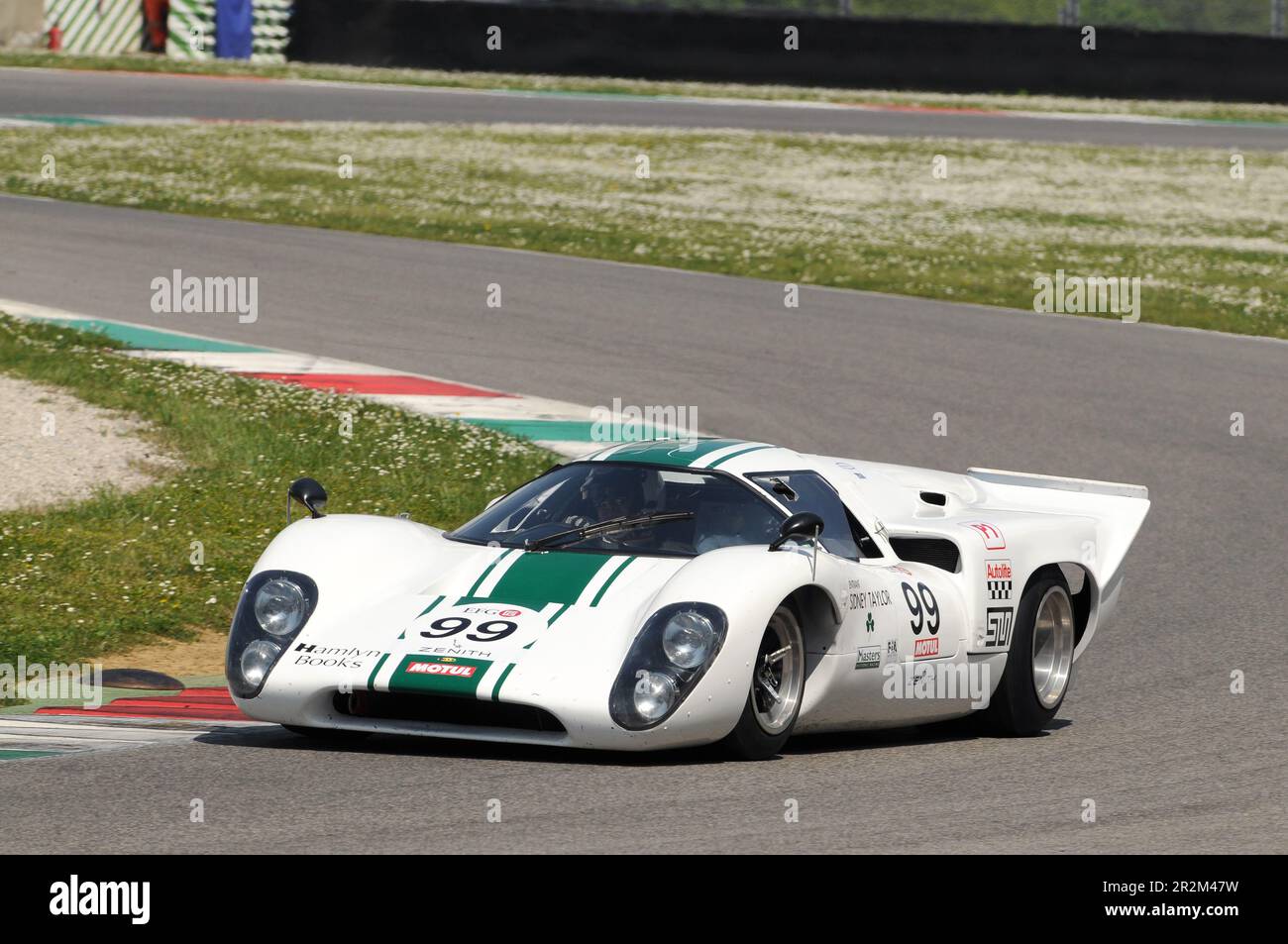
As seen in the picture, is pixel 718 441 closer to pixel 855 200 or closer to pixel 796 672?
pixel 796 672

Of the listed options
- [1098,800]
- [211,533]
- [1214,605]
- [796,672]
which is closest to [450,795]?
[796,672]

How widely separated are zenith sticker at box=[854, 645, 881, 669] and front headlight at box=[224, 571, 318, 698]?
6.17ft

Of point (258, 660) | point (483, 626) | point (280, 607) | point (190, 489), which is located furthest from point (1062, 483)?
point (190, 489)

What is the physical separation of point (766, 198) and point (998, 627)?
18852 mm

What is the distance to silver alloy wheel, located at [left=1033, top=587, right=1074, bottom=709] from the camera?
8.17 metres

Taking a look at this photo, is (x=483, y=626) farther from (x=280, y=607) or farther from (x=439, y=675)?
(x=280, y=607)

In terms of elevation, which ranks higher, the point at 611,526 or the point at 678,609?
the point at 611,526

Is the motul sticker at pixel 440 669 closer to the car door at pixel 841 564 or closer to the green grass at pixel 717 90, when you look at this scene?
the car door at pixel 841 564

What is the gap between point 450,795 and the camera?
19.6ft

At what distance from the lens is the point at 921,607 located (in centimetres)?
753

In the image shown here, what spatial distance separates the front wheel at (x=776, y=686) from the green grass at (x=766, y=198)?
509 inches

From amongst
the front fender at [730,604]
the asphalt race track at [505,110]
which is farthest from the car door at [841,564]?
the asphalt race track at [505,110]

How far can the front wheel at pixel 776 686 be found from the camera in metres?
6.71
